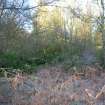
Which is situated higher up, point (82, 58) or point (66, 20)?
point (66, 20)

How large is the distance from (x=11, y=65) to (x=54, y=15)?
11.7m

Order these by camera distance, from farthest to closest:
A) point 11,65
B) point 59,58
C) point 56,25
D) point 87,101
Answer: point 56,25
point 59,58
point 11,65
point 87,101

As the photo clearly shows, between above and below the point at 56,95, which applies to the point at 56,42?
below

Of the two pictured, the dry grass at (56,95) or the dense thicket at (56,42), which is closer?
the dry grass at (56,95)

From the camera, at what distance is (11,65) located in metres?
19.5

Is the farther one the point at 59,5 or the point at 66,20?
the point at 66,20

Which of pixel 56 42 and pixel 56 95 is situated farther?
pixel 56 42

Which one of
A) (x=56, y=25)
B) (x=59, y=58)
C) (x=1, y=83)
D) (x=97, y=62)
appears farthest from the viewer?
(x=56, y=25)

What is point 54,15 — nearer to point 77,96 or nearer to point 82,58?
point 82,58

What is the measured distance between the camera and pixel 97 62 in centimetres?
2181

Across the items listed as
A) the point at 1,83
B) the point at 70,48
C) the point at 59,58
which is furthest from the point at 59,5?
the point at 70,48

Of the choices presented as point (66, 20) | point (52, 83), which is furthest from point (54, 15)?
point (52, 83)

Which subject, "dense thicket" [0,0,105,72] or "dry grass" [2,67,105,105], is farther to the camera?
"dense thicket" [0,0,105,72]

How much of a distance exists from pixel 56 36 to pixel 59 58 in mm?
3740
